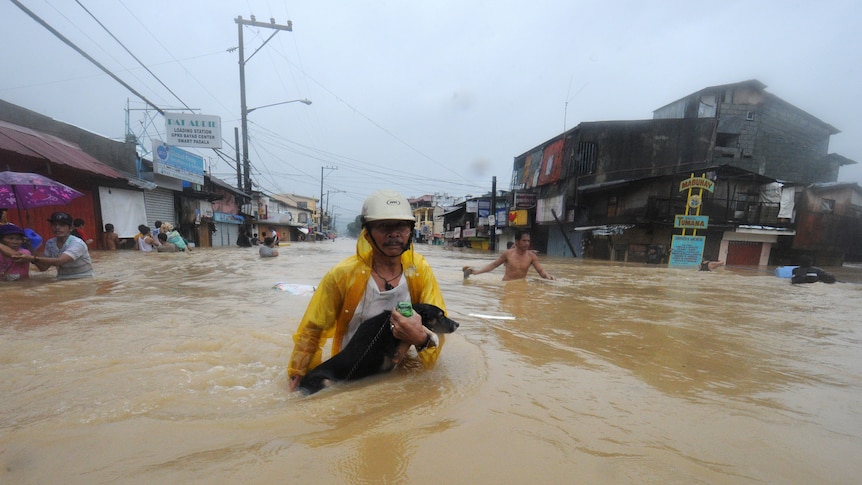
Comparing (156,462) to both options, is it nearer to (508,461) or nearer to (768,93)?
(508,461)

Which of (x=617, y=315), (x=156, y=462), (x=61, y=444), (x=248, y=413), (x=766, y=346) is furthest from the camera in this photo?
(x=617, y=315)

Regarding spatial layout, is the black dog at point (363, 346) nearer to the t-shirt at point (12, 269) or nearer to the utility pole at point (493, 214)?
the t-shirt at point (12, 269)

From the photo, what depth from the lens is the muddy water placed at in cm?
→ 143

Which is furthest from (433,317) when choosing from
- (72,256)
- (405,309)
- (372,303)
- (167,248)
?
(167,248)

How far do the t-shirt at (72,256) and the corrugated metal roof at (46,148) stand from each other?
187 inches

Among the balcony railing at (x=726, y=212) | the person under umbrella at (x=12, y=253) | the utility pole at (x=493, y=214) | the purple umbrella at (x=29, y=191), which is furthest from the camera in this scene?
the utility pole at (x=493, y=214)

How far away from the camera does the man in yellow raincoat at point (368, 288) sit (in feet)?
7.09

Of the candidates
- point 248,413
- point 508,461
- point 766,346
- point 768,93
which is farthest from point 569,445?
point 768,93

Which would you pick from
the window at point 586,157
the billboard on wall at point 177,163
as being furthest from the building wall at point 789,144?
the billboard on wall at point 177,163

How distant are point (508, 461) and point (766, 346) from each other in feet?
11.5

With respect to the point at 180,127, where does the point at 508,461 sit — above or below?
below

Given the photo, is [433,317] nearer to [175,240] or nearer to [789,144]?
[175,240]

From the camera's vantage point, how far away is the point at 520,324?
167 inches

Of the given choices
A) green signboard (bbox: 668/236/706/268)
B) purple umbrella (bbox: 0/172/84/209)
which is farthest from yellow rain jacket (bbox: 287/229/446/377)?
green signboard (bbox: 668/236/706/268)
